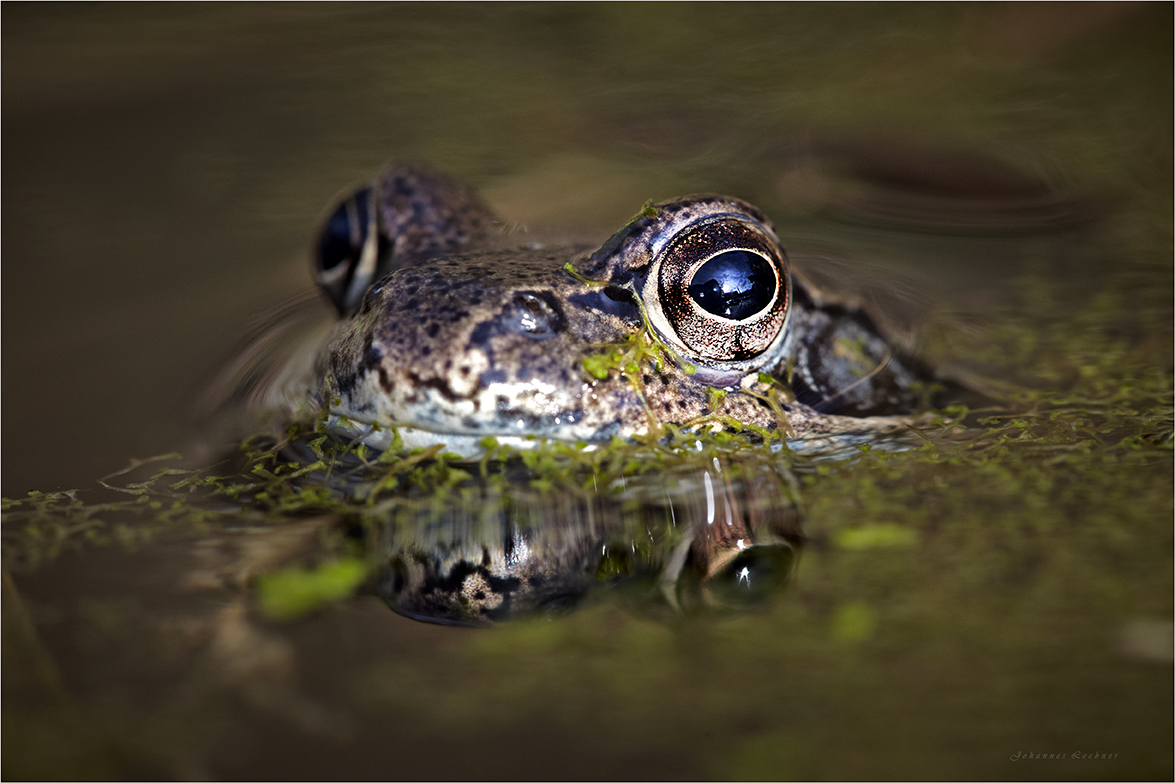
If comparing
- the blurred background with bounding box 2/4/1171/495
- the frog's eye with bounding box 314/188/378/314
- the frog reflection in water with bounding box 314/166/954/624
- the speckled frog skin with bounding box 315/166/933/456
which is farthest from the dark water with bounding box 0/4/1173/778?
the frog's eye with bounding box 314/188/378/314

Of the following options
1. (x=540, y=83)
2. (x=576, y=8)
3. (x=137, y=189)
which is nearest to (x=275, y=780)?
(x=137, y=189)

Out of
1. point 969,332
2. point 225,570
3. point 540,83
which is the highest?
point 540,83

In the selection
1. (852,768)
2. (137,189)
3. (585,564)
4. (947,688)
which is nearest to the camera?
(852,768)

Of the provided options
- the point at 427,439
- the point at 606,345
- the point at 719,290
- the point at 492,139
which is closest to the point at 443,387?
the point at 427,439

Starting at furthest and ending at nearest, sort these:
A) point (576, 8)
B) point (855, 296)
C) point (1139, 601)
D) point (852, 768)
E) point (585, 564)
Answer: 1. point (576, 8)
2. point (855, 296)
3. point (585, 564)
4. point (1139, 601)
5. point (852, 768)

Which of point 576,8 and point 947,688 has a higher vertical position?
point 576,8

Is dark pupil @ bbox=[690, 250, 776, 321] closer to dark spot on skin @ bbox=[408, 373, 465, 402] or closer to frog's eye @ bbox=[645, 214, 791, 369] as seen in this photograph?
frog's eye @ bbox=[645, 214, 791, 369]

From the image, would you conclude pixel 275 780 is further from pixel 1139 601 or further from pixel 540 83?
pixel 540 83
